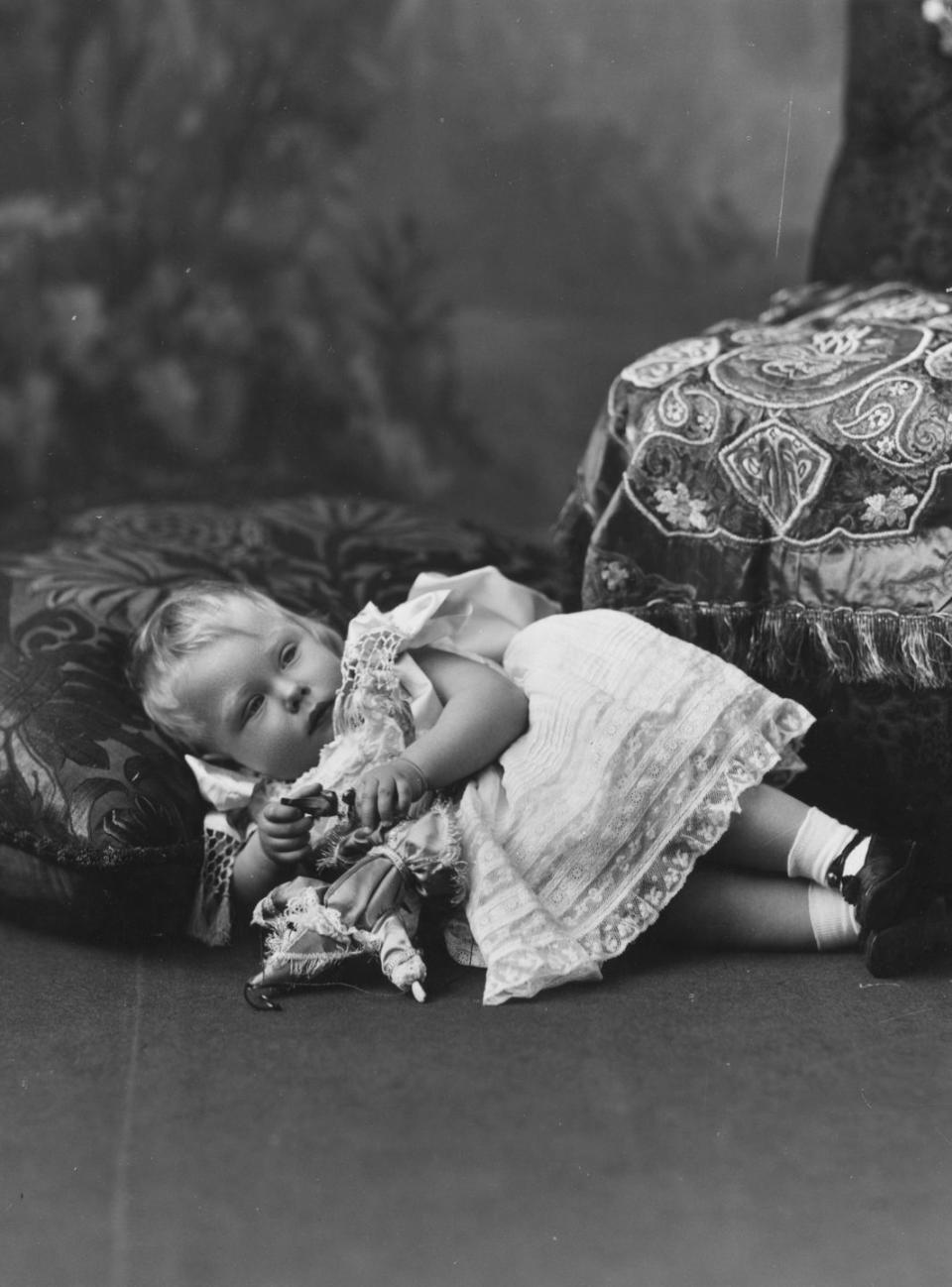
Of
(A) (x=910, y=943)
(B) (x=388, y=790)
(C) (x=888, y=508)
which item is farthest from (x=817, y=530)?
(B) (x=388, y=790)

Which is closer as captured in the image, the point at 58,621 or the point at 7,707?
the point at 7,707

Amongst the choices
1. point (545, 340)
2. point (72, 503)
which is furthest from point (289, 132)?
point (72, 503)

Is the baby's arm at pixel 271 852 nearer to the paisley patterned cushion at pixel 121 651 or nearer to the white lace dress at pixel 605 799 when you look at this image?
the paisley patterned cushion at pixel 121 651

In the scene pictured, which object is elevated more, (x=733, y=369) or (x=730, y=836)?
(x=733, y=369)

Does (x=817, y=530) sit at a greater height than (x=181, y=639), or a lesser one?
greater

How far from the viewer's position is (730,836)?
138 centimetres

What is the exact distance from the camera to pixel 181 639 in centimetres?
147

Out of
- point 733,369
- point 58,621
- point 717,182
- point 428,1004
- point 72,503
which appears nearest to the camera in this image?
point 428,1004

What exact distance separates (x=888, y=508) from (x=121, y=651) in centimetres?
91

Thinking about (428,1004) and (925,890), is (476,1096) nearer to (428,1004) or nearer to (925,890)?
(428,1004)

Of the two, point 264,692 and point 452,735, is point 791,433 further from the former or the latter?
point 264,692

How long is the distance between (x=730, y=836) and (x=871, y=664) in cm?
25

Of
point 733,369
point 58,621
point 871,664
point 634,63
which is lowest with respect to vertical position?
point 58,621

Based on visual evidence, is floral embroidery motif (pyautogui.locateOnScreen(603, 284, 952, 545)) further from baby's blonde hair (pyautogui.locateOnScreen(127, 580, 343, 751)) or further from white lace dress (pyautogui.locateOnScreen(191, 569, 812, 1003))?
A: baby's blonde hair (pyautogui.locateOnScreen(127, 580, 343, 751))
